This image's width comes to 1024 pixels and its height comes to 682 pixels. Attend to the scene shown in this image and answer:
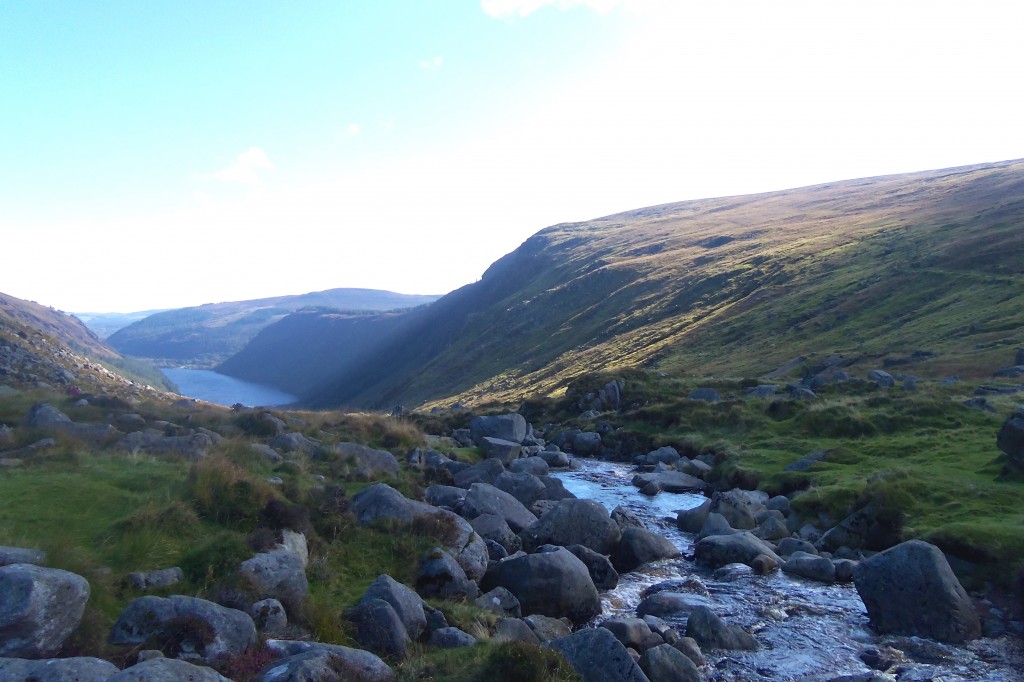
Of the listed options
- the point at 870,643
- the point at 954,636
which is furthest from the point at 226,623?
the point at 954,636

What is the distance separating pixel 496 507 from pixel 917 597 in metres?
12.2

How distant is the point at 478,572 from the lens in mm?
17750

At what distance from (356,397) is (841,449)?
486 ft

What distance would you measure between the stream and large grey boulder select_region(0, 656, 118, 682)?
36.5 ft

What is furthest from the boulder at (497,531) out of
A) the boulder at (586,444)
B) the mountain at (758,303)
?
the mountain at (758,303)

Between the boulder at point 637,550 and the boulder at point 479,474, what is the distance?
26.6 feet

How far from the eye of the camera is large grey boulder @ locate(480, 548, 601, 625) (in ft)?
55.0

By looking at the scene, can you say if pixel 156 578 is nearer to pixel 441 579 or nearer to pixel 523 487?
pixel 441 579

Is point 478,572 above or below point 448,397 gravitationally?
above

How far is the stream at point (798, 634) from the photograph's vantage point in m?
14.5

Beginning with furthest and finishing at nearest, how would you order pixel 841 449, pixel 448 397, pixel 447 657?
pixel 448 397, pixel 841 449, pixel 447 657

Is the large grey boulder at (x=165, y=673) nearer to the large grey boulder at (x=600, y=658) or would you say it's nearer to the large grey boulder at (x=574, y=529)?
the large grey boulder at (x=600, y=658)

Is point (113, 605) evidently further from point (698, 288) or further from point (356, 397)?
point (356, 397)

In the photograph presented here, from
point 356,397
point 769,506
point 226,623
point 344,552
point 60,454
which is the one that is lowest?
point 356,397
